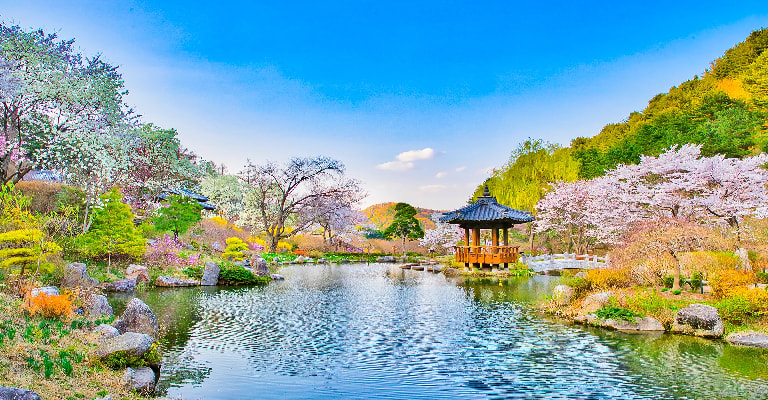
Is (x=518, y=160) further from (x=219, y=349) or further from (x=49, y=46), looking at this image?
(x=219, y=349)

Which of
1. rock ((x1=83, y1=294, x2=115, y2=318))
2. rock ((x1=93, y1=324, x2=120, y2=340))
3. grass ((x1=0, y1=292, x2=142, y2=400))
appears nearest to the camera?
grass ((x1=0, y1=292, x2=142, y2=400))

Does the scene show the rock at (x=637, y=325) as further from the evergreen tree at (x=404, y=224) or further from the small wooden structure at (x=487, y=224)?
the evergreen tree at (x=404, y=224)

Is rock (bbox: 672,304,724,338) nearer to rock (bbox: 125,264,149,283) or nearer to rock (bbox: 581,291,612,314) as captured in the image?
rock (bbox: 581,291,612,314)

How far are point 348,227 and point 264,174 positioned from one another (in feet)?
27.6

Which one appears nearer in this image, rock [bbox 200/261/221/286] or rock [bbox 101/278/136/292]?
rock [bbox 101/278/136/292]

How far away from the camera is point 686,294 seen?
13.3 meters

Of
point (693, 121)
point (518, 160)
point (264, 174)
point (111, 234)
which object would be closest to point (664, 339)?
point (111, 234)

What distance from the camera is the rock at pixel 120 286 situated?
16.9 metres

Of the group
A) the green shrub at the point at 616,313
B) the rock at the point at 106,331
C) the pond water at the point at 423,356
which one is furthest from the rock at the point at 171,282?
the green shrub at the point at 616,313

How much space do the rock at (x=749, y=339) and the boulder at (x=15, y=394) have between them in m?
12.1

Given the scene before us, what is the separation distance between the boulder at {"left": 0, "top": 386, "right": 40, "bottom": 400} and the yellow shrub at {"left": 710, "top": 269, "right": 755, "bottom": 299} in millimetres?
13870

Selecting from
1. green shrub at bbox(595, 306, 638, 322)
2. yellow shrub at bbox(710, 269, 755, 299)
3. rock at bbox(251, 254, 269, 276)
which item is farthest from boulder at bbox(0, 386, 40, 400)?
rock at bbox(251, 254, 269, 276)

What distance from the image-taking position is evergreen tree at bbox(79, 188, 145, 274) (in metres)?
18.0

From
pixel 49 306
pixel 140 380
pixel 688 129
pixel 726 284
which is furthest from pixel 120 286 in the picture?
pixel 688 129
